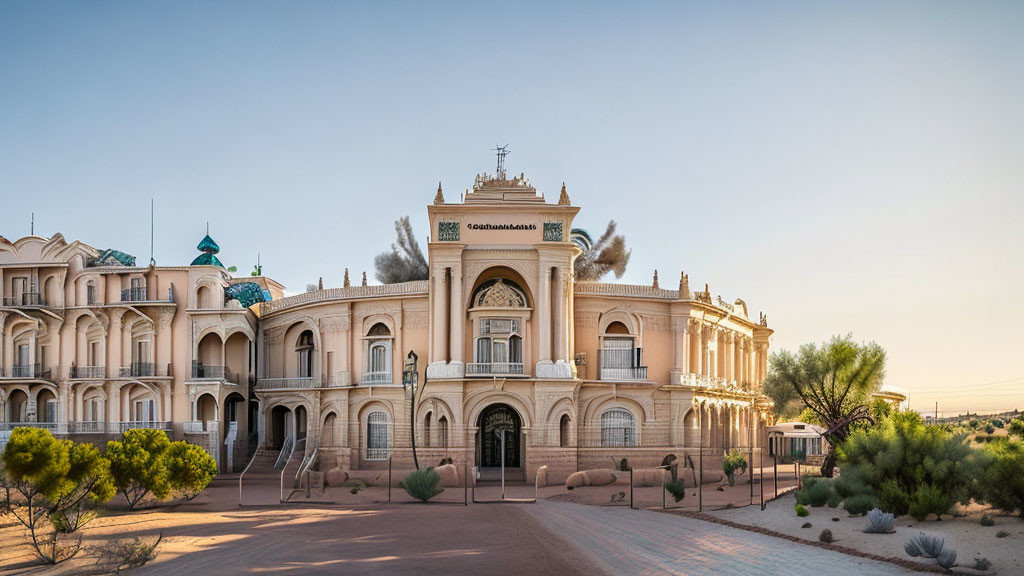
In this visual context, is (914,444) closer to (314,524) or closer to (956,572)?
(956,572)

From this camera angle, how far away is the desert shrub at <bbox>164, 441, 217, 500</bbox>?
1355 inches

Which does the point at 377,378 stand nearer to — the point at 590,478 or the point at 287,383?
the point at 287,383

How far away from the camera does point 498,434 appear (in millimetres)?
45438

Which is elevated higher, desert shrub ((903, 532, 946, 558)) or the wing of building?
the wing of building

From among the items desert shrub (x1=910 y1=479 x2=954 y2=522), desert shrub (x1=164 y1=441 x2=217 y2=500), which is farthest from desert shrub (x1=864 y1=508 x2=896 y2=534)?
desert shrub (x1=164 y1=441 x2=217 y2=500)

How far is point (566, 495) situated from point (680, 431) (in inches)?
416

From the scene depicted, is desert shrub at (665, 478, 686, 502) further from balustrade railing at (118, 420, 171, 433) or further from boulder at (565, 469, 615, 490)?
balustrade railing at (118, 420, 171, 433)

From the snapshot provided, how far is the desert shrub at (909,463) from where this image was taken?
82.6 ft

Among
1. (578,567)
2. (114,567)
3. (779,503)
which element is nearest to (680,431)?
(779,503)

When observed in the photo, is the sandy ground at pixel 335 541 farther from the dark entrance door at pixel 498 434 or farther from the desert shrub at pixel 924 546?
the dark entrance door at pixel 498 434

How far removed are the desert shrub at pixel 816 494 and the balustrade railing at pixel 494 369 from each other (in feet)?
55.1

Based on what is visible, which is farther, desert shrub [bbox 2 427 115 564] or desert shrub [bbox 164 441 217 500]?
desert shrub [bbox 164 441 217 500]

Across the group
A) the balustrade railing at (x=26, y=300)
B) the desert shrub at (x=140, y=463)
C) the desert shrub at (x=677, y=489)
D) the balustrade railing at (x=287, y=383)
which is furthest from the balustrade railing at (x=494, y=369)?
the balustrade railing at (x=26, y=300)

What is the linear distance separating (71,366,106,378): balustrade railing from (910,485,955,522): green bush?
41.6 meters
